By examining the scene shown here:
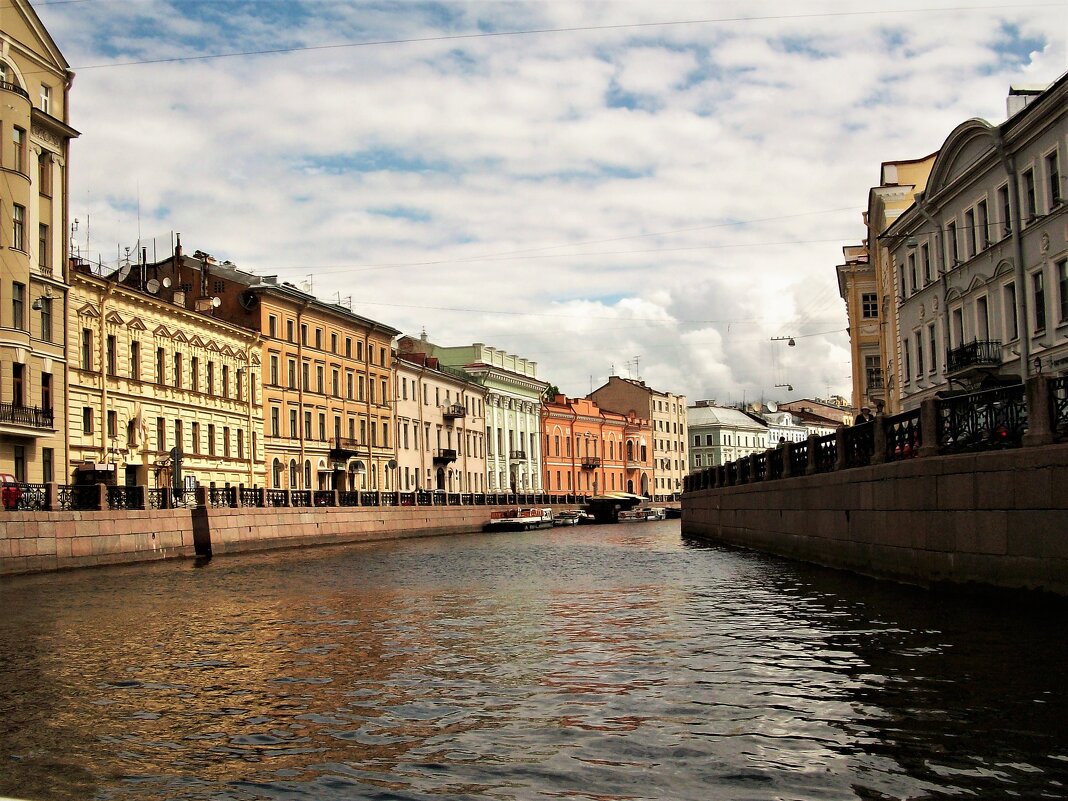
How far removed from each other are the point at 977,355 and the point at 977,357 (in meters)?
0.07

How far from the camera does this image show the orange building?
10575cm

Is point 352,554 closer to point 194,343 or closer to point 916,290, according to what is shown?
point 194,343

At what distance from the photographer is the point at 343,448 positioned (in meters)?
63.2

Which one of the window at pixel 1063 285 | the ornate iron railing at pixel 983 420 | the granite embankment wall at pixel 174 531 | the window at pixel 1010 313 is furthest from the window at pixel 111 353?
the ornate iron railing at pixel 983 420

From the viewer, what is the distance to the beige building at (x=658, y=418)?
12394 cm

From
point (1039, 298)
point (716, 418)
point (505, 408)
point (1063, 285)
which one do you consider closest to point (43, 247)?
point (1039, 298)

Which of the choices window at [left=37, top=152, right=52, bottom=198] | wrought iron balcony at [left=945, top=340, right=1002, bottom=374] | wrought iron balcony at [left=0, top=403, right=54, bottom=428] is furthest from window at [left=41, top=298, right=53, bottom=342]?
wrought iron balcony at [left=945, top=340, right=1002, bottom=374]

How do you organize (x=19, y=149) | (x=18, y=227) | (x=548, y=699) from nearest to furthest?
(x=548, y=699), (x=18, y=227), (x=19, y=149)

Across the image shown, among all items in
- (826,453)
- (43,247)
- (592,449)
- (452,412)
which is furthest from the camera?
(592,449)

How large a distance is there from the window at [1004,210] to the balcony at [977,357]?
10.2 feet

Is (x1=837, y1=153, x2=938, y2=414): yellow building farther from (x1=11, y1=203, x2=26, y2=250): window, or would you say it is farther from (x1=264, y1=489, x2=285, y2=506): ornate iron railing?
(x1=11, y1=203, x2=26, y2=250): window

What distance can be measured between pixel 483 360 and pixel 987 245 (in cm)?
6131

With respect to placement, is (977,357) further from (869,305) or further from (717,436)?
(717,436)

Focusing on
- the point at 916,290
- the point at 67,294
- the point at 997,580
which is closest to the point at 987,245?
the point at 916,290
